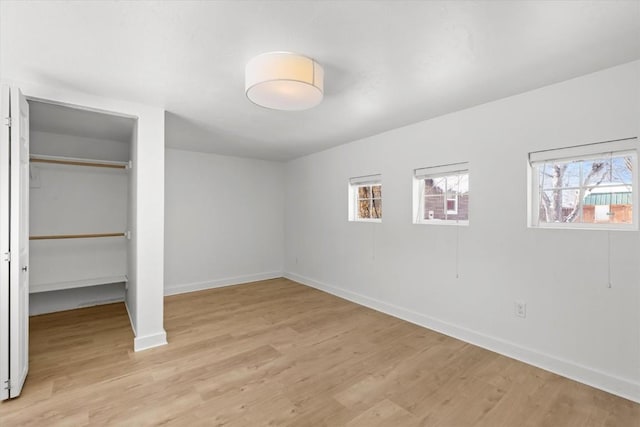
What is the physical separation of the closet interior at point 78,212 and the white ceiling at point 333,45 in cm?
131

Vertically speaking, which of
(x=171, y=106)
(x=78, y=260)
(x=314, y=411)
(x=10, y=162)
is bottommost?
(x=314, y=411)

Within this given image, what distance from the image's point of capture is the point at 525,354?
260cm

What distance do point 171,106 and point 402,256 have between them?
304cm

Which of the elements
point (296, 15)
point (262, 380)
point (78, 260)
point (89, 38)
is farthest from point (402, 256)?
point (78, 260)

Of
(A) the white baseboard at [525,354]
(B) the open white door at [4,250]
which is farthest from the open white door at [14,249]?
(A) the white baseboard at [525,354]

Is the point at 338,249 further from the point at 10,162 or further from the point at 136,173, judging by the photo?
the point at 10,162

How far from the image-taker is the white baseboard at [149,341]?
2842mm

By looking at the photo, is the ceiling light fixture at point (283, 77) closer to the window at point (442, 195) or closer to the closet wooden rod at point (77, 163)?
the window at point (442, 195)

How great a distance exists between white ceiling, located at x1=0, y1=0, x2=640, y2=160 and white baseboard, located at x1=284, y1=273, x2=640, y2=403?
2258mm

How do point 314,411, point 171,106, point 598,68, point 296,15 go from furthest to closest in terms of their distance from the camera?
1. point 171,106
2. point 598,68
3. point 314,411
4. point 296,15

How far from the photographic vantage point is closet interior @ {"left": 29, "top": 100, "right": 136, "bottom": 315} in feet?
12.3

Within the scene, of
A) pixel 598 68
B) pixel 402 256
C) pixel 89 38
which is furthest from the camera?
pixel 402 256

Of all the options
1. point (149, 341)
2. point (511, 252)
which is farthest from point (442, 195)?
point (149, 341)

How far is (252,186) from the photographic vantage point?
18.6 feet
